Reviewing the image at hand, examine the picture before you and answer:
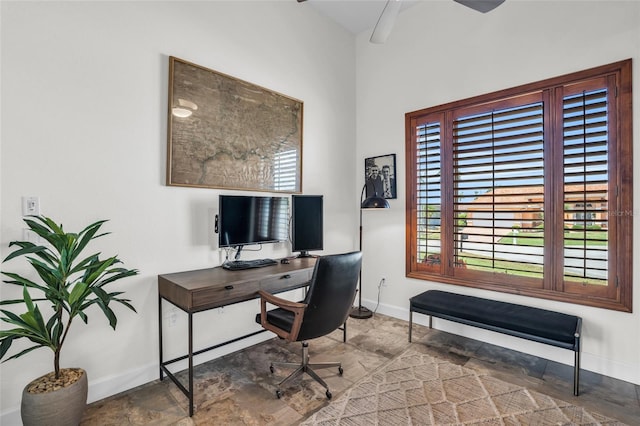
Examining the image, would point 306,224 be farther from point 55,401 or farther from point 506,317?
point 55,401

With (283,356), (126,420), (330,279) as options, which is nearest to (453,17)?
(330,279)

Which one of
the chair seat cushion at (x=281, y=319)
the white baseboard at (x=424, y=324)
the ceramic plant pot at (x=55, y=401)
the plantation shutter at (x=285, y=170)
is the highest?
the plantation shutter at (x=285, y=170)

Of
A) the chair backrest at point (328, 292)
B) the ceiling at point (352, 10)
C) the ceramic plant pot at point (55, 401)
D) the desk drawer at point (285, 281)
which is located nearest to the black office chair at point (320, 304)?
the chair backrest at point (328, 292)

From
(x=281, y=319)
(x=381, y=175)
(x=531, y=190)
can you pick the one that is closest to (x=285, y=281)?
(x=281, y=319)

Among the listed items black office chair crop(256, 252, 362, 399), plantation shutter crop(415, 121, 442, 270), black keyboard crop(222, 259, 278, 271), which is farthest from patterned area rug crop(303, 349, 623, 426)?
plantation shutter crop(415, 121, 442, 270)

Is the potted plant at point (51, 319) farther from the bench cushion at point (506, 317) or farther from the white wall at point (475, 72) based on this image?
the white wall at point (475, 72)

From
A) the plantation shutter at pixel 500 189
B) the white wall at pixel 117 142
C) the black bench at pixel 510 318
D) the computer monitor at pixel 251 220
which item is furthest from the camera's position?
the plantation shutter at pixel 500 189

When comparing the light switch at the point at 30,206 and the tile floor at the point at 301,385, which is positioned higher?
the light switch at the point at 30,206

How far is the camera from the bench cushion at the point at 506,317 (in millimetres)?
2236

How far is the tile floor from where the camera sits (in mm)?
1962

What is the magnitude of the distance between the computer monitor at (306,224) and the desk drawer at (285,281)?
52 cm

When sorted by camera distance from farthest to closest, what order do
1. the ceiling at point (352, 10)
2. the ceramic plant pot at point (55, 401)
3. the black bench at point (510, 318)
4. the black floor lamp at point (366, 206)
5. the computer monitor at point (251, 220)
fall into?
1. the ceiling at point (352, 10)
2. the black floor lamp at point (366, 206)
3. the computer monitor at point (251, 220)
4. the black bench at point (510, 318)
5. the ceramic plant pot at point (55, 401)

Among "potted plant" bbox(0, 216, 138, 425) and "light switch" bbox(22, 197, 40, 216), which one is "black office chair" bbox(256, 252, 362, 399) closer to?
"potted plant" bbox(0, 216, 138, 425)

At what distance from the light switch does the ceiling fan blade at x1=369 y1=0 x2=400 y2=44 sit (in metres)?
2.49
